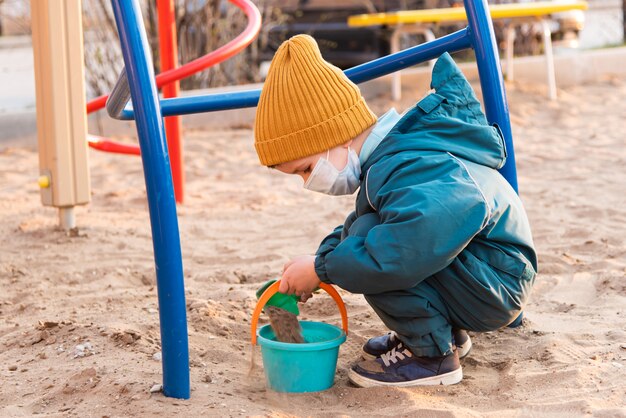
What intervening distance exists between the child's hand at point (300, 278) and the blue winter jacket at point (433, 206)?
26 millimetres

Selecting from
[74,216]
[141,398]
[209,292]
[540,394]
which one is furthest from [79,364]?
[74,216]

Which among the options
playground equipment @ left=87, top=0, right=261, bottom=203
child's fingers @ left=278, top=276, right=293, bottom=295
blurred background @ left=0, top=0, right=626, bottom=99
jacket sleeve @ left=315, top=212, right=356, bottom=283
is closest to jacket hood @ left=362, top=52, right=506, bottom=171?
jacket sleeve @ left=315, top=212, right=356, bottom=283

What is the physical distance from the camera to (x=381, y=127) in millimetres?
2084

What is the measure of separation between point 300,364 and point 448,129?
2.01 feet

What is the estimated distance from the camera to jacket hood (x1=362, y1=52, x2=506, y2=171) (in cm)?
200

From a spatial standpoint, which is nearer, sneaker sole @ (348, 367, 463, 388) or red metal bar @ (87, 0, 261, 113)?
sneaker sole @ (348, 367, 463, 388)

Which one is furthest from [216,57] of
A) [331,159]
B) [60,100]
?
[331,159]

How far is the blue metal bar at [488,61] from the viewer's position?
7.61 feet

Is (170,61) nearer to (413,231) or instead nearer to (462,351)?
(462,351)

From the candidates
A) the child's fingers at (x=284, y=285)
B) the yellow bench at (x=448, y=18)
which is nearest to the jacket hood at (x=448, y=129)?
the child's fingers at (x=284, y=285)

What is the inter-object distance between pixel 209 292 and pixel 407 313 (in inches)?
38.5

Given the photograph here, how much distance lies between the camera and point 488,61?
233 cm

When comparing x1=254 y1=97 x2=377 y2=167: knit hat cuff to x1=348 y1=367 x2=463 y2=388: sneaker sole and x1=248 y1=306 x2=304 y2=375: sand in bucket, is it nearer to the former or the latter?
x1=248 y1=306 x2=304 y2=375: sand in bucket

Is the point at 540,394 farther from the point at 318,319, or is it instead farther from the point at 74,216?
the point at 74,216
